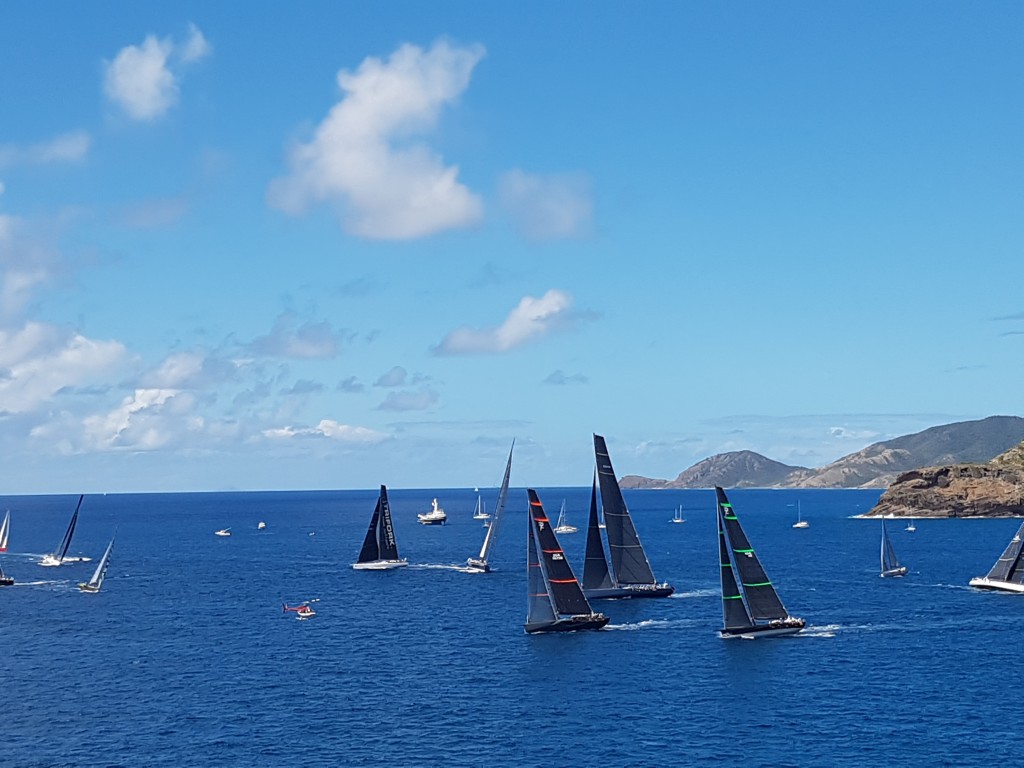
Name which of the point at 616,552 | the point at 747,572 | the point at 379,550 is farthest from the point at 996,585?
the point at 379,550

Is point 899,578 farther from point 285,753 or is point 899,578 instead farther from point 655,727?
point 285,753

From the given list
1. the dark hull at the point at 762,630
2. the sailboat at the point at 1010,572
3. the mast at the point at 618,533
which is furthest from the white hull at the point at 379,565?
the sailboat at the point at 1010,572

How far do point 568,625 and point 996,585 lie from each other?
212ft

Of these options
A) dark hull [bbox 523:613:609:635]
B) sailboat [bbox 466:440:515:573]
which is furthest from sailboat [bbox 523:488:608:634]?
sailboat [bbox 466:440:515:573]

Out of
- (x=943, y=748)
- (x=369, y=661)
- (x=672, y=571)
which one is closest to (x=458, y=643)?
(x=369, y=661)

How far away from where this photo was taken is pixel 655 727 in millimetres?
71750

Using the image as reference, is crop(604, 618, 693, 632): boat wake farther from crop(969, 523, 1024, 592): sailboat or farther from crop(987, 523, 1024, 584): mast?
crop(987, 523, 1024, 584): mast

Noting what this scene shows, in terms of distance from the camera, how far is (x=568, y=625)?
105 meters

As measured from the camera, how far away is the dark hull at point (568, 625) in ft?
341

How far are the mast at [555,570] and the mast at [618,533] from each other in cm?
2113

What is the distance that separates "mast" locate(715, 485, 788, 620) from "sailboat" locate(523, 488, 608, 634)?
1502 cm

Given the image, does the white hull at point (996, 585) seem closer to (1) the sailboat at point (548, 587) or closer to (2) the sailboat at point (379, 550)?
(1) the sailboat at point (548, 587)

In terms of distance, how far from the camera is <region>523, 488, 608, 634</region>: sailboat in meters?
103

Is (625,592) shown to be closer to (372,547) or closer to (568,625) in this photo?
(568,625)
